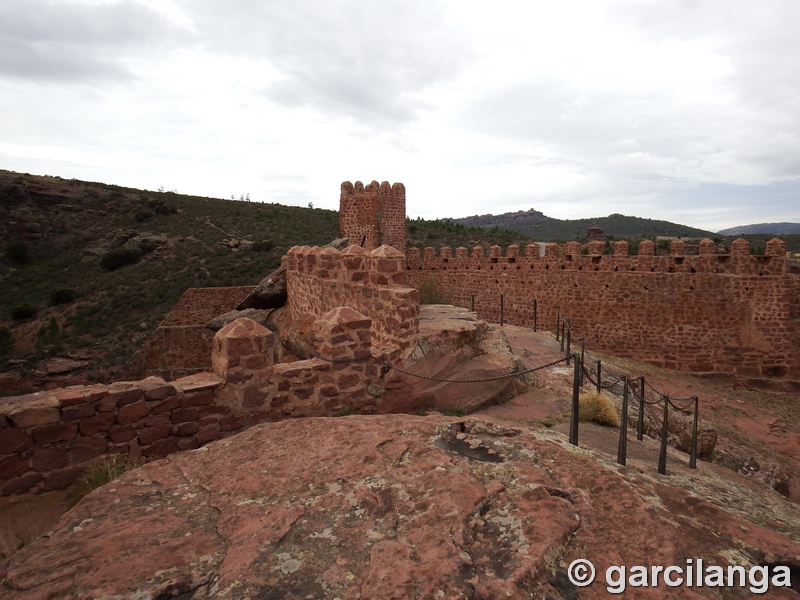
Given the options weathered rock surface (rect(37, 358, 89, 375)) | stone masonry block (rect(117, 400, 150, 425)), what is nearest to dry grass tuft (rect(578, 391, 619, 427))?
stone masonry block (rect(117, 400, 150, 425))

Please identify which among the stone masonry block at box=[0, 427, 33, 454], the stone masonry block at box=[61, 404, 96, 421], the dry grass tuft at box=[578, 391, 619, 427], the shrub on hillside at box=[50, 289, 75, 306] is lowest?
the shrub on hillside at box=[50, 289, 75, 306]

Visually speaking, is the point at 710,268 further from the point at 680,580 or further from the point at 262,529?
the point at 262,529

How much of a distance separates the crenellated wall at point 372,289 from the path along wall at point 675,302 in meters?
9.23

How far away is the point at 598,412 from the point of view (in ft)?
20.4

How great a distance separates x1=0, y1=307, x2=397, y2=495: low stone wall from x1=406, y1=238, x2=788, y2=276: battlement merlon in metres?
11.6

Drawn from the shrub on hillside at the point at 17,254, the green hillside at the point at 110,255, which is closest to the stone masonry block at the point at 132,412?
the green hillside at the point at 110,255

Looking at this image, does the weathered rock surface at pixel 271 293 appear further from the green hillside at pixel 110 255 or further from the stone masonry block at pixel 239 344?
the green hillside at pixel 110 255

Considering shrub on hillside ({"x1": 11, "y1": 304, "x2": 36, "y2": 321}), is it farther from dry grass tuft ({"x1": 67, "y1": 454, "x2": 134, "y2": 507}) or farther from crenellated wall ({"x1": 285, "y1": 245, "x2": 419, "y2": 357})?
dry grass tuft ({"x1": 67, "y1": 454, "x2": 134, "y2": 507})

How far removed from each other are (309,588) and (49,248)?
3875 centimetres

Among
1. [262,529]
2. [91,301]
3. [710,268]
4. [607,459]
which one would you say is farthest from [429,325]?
[91,301]

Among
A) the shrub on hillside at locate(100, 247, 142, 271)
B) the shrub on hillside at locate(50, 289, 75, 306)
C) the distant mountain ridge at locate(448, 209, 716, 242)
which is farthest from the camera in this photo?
the distant mountain ridge at locate(448, 209, 716, 242)

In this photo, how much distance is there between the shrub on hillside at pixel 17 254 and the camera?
30.4 m

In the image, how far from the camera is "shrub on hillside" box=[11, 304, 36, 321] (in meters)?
24.6
